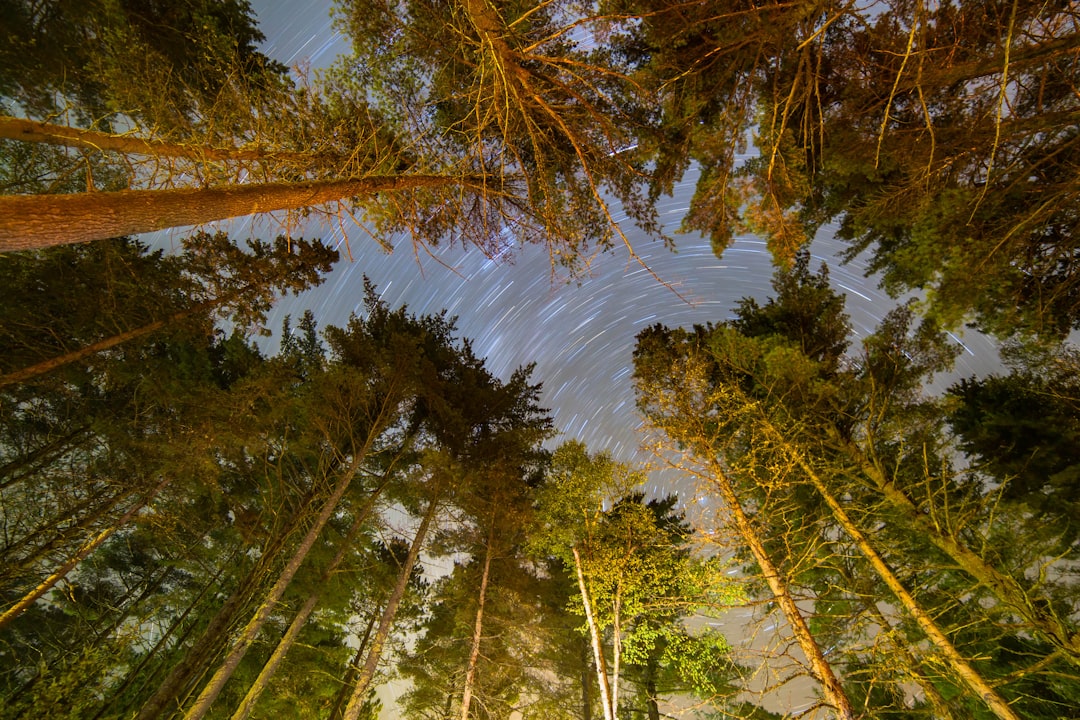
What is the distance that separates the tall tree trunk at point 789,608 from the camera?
3658mm

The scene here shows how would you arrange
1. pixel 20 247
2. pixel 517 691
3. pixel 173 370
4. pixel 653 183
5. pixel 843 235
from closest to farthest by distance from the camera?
pixel 20 247 → pixel 653 183 → pixel 843 235 → pixel 173 370 → pixel 517 691

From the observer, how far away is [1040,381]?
859cm

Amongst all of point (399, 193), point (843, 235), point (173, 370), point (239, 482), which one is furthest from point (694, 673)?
point (173, 370)

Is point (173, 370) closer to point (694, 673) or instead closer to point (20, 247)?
point (20, 247)

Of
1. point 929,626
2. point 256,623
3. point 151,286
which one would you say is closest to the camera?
point 929,626

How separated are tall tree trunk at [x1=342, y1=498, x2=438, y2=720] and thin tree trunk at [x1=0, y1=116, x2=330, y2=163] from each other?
7.64m

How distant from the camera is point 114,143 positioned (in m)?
3.24

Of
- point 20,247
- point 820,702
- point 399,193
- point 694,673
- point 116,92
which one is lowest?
point 820,702

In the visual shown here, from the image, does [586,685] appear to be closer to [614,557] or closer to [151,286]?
[614,557]

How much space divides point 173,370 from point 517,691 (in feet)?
42.3

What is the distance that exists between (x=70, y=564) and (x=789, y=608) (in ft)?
40.3

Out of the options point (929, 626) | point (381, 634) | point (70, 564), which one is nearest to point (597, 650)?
point (381, 634)

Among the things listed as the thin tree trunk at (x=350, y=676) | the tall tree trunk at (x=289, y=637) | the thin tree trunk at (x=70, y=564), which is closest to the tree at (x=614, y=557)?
the tall tree trunk at (x=289, y=637)

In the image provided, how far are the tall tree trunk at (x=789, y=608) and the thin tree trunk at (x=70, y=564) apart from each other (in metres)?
9.67
